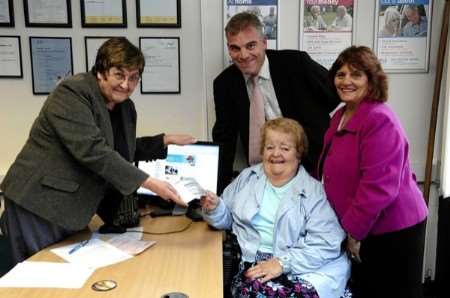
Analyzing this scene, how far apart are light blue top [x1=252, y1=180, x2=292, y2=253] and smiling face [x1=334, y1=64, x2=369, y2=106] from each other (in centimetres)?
47

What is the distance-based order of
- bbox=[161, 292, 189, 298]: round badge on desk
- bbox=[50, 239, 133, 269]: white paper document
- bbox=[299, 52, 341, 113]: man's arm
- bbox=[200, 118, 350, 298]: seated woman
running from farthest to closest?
bbox=[299, 52, 341, 113]: man's arm → bbox=[200, 118, 350, 298]: seated woman → bbox=[50, 239, 133, 269]: white paper document → bbox=[161, 292, 189, 298]: round badge on desk

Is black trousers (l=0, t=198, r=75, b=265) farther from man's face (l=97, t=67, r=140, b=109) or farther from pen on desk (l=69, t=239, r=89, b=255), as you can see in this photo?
man's face (l=97, t=67, r=140, b=109)

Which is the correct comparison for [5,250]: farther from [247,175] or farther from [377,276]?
[377,276]

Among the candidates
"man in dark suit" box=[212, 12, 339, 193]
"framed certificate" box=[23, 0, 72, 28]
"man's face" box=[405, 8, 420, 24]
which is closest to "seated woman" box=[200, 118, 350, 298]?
"man in dark suit" box=[212, 12, 339, 193]

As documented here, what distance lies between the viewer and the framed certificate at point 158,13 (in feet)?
8.55

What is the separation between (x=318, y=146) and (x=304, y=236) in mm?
576

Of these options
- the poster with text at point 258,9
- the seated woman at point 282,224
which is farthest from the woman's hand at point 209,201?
the poster with text at point 258,9

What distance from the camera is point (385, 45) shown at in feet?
8.81

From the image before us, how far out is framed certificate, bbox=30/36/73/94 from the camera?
2629 mm

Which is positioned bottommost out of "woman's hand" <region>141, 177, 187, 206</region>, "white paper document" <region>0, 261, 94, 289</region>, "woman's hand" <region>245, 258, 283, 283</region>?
"woman's hand" <region>245, 258, 283, 283</region>

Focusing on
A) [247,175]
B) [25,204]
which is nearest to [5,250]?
[25,204]

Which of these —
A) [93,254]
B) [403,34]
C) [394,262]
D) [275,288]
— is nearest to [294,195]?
[275,288]

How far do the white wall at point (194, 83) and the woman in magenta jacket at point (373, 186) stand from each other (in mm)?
770

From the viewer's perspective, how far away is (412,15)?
8.68 ft
